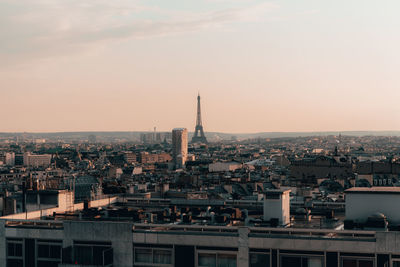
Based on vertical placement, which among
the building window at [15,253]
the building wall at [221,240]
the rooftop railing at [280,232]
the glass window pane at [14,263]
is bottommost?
the glass window pane at [14,263]

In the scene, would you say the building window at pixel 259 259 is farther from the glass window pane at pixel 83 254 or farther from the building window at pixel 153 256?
the glass window pane at pixel 83 254

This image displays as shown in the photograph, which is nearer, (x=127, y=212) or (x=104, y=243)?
(x=104, y=243)

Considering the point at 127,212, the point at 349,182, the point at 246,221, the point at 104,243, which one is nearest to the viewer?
the point at 104,243

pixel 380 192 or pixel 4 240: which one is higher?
pixel 380 192

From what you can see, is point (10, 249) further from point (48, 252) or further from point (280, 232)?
point (280, 232)

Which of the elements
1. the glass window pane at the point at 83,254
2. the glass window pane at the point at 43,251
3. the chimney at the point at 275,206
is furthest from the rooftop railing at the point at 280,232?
the chimney at the point at 275,206

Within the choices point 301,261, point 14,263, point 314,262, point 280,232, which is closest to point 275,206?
point 280,232

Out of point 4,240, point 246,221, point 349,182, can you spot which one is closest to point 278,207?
point 246,221

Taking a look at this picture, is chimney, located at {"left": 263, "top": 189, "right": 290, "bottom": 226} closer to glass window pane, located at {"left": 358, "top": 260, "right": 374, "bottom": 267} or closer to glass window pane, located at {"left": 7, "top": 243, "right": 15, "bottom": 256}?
glass window pane, located at {"left": 358, "top": 260, "right": 374, "bottom": 267}

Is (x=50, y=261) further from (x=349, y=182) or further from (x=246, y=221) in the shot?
(x=349, y=182)
